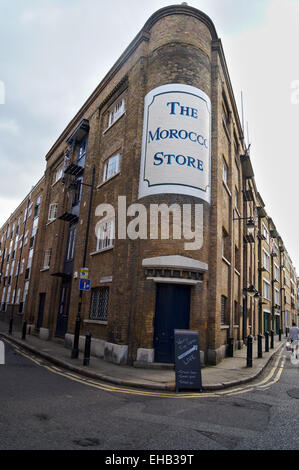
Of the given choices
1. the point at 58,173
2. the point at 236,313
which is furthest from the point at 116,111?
the point at 236,313

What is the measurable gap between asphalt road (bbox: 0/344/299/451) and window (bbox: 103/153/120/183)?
32.0 feet

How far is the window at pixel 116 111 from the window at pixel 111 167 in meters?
1.96

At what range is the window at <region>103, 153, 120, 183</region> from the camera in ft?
49.1

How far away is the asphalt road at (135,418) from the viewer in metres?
4.15

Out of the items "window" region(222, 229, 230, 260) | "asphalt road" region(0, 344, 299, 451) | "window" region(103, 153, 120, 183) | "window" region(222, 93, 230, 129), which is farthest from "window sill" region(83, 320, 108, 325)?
"window" region(222, 93, 230, 129)

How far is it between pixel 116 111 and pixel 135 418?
14832 millimetres

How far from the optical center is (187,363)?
25.3 ft

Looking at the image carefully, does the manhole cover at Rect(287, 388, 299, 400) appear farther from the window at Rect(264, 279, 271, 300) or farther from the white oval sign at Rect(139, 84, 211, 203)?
the window at Rect(264, 279, 271, 300)

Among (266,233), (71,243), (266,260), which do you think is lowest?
(71,243)

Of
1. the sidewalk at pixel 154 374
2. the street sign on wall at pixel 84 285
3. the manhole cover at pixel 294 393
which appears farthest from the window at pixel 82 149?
the manhole cover at pixel 294 393

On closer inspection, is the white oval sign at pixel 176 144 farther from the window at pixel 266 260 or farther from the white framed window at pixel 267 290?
the white framed window at pixel 267 290

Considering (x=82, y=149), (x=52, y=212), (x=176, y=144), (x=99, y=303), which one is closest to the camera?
(x=176, y=144)

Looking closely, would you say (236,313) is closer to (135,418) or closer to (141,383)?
(141,383)

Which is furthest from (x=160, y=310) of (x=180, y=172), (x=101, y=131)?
(x=101, y=131)
